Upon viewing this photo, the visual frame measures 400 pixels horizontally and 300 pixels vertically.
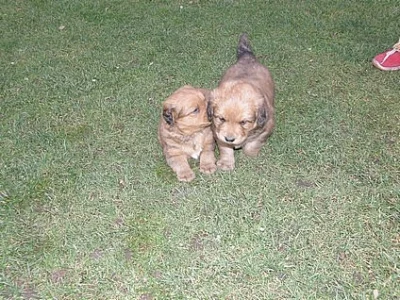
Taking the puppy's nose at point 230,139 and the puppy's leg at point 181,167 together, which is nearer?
the puppy's nose at point 230,139

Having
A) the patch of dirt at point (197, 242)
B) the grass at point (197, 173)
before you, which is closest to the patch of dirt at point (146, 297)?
the grass at point (197, 173)

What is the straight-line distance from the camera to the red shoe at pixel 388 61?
17.6 ft

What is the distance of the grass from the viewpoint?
3338 mm

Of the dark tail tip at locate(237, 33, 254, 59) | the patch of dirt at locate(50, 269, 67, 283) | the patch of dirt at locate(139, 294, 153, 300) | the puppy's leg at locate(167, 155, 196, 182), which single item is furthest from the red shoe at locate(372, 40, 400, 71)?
the patch of dirt at locate(50, 269, 67, 283)

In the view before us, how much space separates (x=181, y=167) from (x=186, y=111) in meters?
0.50

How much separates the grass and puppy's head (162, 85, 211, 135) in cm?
45

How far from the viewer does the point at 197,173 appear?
4160 millimetres

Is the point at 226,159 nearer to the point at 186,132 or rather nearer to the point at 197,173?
the point at 197,173

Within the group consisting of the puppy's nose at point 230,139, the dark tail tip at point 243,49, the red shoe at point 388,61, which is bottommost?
the red shoe at point 388,61

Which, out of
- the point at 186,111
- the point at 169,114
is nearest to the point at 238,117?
the point at 186,111

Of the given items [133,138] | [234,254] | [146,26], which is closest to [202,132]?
[133,138]

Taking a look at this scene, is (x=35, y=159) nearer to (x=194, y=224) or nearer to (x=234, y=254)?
(x=194, y=224)

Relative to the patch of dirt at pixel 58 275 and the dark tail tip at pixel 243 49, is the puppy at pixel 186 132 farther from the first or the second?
the patch of dirt at pixel 58 275

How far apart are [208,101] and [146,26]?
299cm
